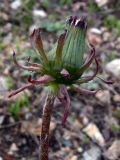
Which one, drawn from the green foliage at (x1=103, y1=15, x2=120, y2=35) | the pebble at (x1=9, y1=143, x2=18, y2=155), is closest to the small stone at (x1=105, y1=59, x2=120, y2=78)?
the green foliage at (x1=103, y1=15, x2=120, y2=35)

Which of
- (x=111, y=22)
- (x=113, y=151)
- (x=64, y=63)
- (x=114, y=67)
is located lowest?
(x=113, y=151)

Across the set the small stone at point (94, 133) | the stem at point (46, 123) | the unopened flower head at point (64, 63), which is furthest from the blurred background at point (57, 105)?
the unopened flower head at point (64, 63)

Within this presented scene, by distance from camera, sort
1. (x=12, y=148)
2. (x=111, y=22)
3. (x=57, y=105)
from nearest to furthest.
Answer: (x=12, y=148), (x=57, y=105), (x=111, y=22)

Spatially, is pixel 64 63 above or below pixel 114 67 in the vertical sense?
above

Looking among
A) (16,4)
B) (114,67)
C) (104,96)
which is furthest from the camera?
(16,4)

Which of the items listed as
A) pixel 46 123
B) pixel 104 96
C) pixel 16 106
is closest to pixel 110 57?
pixel 104 96

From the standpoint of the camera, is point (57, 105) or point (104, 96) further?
point (104, 96)

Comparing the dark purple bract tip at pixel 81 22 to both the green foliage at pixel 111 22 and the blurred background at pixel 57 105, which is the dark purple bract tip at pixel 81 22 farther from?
the green foliage at pixel 111 22

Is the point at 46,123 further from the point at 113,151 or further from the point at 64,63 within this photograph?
the point at 113,151
